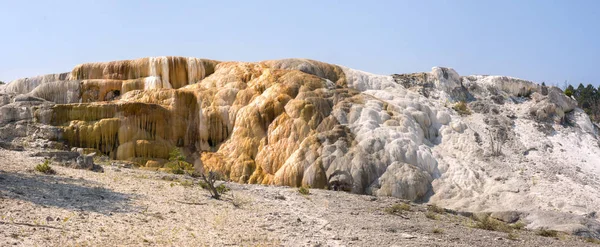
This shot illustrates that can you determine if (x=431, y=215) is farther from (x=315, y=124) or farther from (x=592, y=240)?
(x=315, y=124)

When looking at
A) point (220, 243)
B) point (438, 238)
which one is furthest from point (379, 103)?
point (220, 243)

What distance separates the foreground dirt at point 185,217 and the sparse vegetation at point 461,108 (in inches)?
526

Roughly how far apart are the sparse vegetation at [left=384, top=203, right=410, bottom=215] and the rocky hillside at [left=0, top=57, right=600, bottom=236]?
4.07m

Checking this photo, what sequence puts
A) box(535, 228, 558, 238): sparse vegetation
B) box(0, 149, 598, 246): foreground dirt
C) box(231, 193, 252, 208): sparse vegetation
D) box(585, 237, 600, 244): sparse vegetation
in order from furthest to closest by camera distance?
box(585, 237, 600, 244): sparse vegetation < box(535, 228, 558, 238): sparse vegetation < box(231, 193, 252, 208): sparse vegetation < box(0, 149, 598, 246): foreground dirt

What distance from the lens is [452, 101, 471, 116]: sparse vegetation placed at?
113 feet

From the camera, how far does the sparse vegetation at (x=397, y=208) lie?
67.2 ft

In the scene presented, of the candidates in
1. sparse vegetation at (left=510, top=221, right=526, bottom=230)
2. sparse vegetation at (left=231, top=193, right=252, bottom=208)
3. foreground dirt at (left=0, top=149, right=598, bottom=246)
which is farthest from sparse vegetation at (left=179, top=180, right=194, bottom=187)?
sparse vegetation at (left=510, top=221, right=526, bottom=230)

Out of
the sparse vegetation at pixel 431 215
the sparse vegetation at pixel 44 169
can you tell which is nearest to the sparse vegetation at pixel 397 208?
the sparse vegetation at pixel 431 215

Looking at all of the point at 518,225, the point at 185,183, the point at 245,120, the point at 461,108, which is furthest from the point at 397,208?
the point at 461,108

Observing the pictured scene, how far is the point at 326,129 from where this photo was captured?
96.1 ft

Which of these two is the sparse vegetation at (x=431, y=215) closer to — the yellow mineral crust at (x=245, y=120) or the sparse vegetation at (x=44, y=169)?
the yellow mineral crust at (x=245, y=120)

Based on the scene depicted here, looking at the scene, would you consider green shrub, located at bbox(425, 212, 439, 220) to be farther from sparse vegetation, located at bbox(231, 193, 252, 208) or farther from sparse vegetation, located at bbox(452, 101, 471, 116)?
sparse vegetation, located at bbox(452, 101, 471, 116)

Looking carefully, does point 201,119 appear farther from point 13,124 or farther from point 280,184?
point 13,124

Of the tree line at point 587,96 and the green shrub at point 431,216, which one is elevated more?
the tree line at point 587,96
